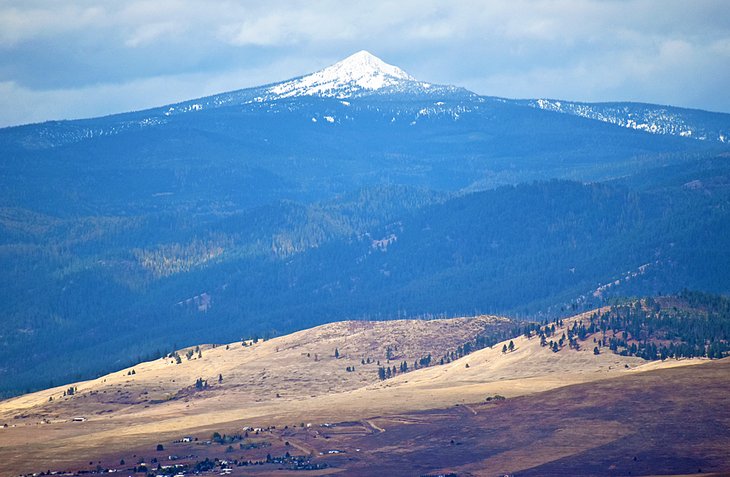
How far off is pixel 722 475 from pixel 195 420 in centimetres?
7618

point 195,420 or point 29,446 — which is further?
point 195,420

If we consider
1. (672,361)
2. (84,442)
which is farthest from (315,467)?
(672,361)

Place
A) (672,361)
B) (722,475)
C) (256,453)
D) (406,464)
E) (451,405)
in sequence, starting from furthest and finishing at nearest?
(672,361) < (451,405) < (256,453) < (406,464) < (722,475)

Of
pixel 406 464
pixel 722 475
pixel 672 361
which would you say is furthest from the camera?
pixel 672 361

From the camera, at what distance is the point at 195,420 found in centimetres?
19938

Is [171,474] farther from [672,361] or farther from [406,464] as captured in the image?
[672,361]

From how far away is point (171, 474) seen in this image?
160375 millimetres

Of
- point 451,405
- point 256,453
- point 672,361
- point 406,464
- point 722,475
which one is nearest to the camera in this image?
point 722,475

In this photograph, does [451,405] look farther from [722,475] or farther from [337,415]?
[722,475]

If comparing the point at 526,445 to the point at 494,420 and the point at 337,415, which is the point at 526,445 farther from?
the point at 337,415

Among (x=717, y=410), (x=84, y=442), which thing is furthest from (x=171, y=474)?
(x=717, y=410)

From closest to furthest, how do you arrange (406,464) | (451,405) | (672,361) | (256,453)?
(406,464) → (256,453) → (451,405) → (672,361)

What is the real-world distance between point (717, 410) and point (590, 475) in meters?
20.4

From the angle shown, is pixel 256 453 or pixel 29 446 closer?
pixel 256 453
